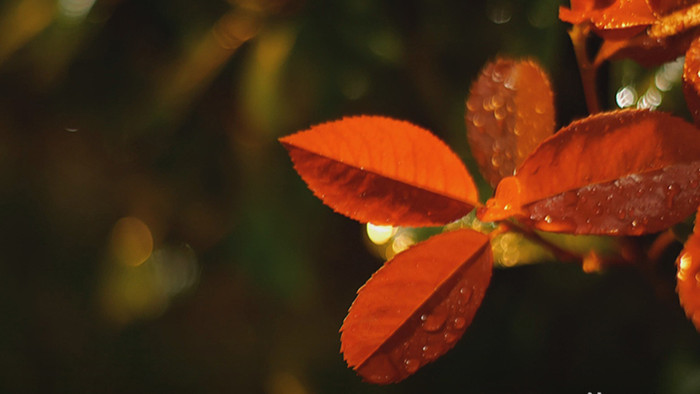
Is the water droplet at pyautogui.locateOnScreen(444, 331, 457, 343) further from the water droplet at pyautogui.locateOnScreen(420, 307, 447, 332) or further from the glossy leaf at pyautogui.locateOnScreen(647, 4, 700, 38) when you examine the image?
the glossy leaf at pyautogui.locateOnScreen(647, 4, 700, 38)

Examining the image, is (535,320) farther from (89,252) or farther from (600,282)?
(89,252)

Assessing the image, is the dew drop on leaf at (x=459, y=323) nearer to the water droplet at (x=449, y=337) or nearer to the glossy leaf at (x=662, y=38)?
the water droplet at (x=449, y=337)

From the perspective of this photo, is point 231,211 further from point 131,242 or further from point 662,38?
point 662,38

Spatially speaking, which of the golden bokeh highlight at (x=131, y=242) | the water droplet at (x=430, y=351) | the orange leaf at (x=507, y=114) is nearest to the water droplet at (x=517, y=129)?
the orange leaf at (x=507, y=114)

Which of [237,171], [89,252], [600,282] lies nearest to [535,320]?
[600,282]

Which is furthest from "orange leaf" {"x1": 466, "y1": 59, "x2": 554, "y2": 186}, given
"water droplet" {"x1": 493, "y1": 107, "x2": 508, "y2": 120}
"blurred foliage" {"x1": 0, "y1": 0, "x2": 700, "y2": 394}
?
"blurred foliage" {"x1": 0, "y1": 0, "x2": 700, "y2": 394}
